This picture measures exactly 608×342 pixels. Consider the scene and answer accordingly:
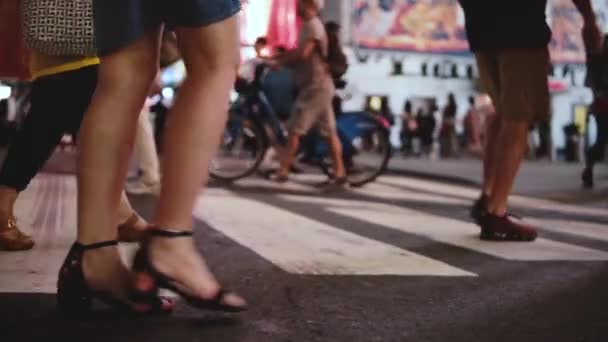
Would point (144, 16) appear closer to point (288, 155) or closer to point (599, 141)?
point (288, 155)

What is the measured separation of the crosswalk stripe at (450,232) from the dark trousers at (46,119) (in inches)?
66.5

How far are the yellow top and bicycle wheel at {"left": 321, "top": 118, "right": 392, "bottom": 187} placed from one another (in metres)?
5.17

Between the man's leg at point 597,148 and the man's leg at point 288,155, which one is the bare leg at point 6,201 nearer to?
the man's leg at point 288,155

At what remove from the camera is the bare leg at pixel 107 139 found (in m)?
2.09

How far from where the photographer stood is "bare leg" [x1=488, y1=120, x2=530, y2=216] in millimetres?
3910

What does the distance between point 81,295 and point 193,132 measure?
0.48m

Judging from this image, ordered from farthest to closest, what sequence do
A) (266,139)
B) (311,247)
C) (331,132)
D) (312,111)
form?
(266,139) → (331,132) → (312,111) → (311,247)

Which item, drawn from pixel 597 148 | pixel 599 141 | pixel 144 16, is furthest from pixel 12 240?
pixel 599 141

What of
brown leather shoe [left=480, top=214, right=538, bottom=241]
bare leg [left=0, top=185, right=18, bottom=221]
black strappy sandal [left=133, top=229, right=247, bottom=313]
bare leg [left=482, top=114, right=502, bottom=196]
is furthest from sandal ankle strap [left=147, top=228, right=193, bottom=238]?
bare leg [left=482, top=114, right=502, bottom=196]

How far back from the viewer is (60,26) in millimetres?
2770

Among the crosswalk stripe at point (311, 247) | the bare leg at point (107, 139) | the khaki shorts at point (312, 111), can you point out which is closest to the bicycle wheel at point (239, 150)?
the khaki shorts at point (312, 111)

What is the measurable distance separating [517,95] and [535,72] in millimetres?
134

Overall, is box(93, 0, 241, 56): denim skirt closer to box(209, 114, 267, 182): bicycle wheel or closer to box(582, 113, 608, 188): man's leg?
box(209, 114, 267, 182): bicycle wheel

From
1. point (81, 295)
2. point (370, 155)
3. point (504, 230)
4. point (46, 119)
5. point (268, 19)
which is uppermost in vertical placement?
point (268, 19)
